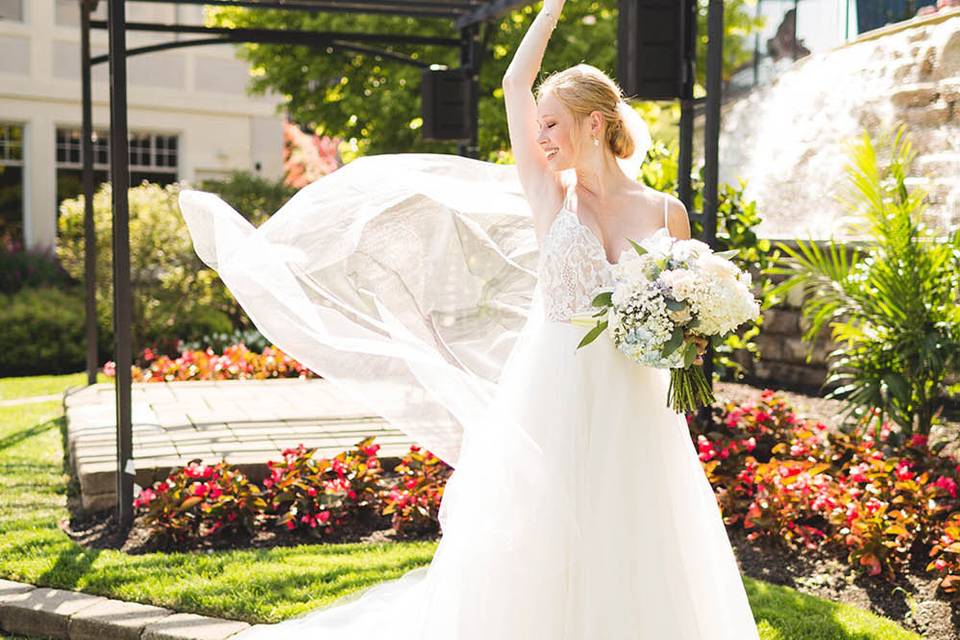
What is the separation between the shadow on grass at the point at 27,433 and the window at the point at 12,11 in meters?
12.5

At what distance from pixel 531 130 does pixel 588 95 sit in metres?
0.26

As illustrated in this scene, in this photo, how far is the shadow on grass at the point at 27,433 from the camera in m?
8.71

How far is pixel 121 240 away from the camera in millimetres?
5945

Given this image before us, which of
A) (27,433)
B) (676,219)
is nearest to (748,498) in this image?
(676,219)

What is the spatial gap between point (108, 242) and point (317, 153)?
14367mm

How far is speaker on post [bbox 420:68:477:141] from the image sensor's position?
10.4 m

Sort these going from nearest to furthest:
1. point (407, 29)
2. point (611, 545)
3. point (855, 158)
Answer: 1. point (611, 545)
2. point (855, 158)
3. point (407, 29)

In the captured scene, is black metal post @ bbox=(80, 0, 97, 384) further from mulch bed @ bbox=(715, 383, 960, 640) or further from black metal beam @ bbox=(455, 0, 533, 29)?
mulch bed @ bbox=(715, 383, 960, 640)

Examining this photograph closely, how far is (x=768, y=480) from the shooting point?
5688 millimetres

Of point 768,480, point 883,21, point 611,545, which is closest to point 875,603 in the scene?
point 768,480

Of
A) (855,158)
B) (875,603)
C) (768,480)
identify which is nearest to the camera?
(875,603)

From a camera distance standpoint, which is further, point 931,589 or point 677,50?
point 677,50

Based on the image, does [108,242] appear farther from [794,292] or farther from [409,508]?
[409,508]

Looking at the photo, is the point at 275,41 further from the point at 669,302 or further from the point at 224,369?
the point at 669,302
